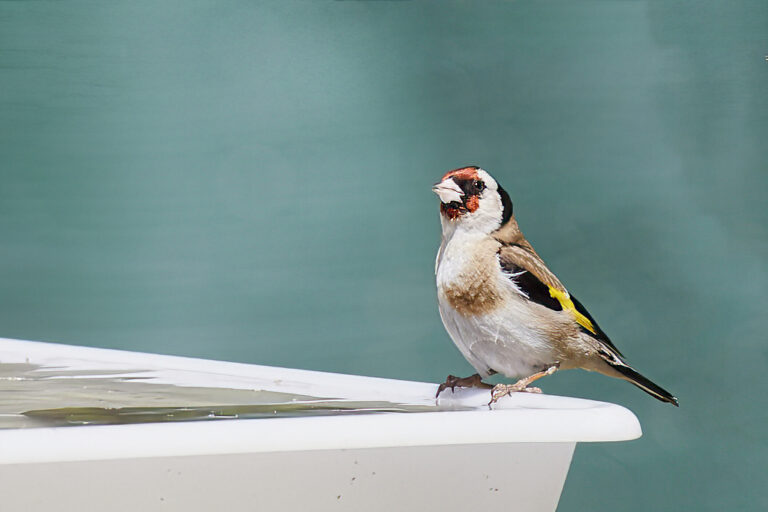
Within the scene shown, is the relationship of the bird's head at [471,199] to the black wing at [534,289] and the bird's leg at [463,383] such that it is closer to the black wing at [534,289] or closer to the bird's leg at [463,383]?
the black wing at [534,289]

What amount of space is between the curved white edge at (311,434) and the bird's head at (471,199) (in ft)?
1.26

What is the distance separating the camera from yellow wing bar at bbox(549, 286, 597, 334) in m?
1.15

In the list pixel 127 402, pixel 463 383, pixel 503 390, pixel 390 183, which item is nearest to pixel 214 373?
pixel 127 402

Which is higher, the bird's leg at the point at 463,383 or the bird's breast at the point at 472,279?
the bird's breast at the point at 472,279

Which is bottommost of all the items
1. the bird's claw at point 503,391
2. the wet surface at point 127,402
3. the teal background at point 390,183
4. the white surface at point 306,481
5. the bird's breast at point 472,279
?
the white surface at point 306,481

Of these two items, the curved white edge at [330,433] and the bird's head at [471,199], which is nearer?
the curved white edge at [330,433]

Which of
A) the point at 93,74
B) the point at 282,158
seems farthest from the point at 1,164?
the point at 282,158

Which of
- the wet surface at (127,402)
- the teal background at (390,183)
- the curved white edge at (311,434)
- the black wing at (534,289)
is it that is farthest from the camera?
the teal background at (390,183)

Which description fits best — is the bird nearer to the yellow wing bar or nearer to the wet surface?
the yellow wing bar

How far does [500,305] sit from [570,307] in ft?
0.36

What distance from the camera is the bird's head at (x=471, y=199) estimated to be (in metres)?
1.16

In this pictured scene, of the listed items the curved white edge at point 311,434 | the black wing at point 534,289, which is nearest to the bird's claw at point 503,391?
the black wing at point 534,289

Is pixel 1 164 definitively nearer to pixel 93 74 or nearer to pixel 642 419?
Result: pixel 93 74

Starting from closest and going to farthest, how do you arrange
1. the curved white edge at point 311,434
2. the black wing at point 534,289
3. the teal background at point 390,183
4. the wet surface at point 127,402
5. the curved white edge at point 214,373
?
the curved white edge at point 311,434 < the wet surface at point 127,402 < the black wing at point 534,289 < the curved white edge at point 214,373 < the teal background at point 390,183
